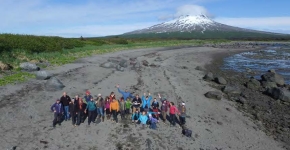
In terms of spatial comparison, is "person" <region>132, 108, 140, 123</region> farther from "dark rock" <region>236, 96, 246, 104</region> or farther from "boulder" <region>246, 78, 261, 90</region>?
"boulder" <region>246, 78, 261, 90</region>

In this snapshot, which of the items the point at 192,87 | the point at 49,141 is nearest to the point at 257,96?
the point at 192,87

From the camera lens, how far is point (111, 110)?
20219 millimetres

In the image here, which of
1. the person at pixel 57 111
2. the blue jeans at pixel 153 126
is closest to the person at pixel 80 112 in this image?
the person at pixel 57 111

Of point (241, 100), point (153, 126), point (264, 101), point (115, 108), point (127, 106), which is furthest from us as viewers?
point (264, 101)

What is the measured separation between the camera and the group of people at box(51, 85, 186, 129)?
63.1ft

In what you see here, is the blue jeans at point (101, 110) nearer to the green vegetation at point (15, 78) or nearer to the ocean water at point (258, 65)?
the green vegetation at point (15, 78)

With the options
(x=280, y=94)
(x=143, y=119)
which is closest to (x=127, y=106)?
(x=143, y=119)

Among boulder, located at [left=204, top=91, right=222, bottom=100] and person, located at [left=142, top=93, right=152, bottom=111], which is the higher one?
person, located at [left=142, top=93, right=152, bottom=111]

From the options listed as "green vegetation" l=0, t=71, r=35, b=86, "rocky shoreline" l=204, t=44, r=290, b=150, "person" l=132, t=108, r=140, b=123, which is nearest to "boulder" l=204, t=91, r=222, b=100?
"rocky shoreline" l=204, t=44, r=290, b=150

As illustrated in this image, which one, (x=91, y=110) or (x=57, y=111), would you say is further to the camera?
(x=91, y=110)

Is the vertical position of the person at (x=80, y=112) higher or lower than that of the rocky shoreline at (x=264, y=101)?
higher

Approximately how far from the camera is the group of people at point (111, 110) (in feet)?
63.1

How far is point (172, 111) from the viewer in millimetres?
20375

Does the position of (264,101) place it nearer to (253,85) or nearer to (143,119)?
(253,85)
